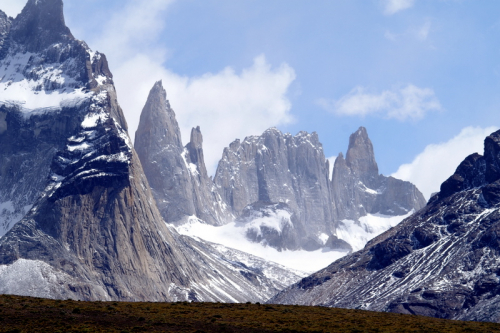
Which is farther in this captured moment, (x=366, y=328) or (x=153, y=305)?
(x=153, y=305)

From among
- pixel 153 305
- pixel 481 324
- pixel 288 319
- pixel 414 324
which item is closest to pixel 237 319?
pixel 288 319

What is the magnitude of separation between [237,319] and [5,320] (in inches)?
1279

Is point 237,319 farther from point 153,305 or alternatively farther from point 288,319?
point 153,305

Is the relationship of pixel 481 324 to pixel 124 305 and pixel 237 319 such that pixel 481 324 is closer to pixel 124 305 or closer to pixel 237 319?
pixel 237 319

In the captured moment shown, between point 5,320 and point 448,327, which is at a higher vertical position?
point 5,320

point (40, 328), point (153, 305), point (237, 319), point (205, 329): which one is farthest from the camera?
point (153, 305)

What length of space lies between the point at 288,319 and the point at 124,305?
83.5 ft

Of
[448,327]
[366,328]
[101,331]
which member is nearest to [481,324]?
[448,327]

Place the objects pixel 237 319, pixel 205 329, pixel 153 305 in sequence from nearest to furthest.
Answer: pixel 205 329 < pixel 237 319 < pixel 153 305

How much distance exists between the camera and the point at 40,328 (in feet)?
327

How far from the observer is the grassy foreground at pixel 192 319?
4094 inches

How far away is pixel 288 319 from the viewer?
4633 inches

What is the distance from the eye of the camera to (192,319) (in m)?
113

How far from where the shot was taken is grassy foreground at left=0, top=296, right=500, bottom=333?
104m
